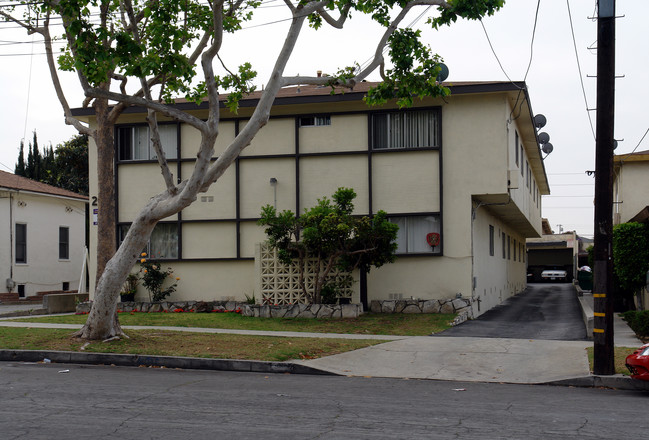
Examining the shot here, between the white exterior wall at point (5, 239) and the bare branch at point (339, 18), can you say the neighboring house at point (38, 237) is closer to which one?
the white exterior wall at point (5, 239)

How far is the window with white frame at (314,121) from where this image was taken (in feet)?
70.4

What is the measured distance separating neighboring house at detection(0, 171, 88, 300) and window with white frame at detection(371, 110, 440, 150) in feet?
55.5

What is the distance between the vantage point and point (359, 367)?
12.0 metres

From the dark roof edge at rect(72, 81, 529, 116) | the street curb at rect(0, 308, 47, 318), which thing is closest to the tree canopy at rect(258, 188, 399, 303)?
the dark roof edge at rect(72, 81, 529, 116)

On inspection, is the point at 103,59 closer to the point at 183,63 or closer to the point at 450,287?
the point at 183,63

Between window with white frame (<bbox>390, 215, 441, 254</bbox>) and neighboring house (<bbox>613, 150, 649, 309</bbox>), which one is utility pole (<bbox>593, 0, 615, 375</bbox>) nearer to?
window with white frame (<bbox>390, 215, 441, 254</bbox>)

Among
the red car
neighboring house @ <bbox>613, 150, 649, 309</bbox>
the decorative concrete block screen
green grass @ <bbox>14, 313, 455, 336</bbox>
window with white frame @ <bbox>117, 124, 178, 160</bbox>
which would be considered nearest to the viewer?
the red car

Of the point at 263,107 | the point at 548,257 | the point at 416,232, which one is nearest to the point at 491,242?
the point at 416,232

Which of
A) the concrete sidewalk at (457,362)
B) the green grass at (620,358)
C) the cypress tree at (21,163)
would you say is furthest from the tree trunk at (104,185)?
the cypress tree at (21,163)

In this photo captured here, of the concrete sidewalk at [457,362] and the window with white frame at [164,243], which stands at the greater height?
the window with white frame at [164,243]

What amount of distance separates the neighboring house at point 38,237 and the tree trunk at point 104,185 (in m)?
12.4

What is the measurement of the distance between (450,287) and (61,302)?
12374 millimetres

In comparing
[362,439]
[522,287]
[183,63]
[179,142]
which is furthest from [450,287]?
[522,287]

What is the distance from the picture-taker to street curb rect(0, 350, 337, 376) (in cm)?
1180
